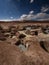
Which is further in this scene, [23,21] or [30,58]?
[23,21]

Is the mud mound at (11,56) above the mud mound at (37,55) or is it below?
above

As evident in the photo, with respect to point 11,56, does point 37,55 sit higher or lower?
lower

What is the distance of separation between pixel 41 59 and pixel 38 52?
1.07 ft

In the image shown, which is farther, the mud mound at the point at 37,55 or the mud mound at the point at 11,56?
the mud mound at the point at 37,55

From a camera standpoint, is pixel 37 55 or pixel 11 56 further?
pixel 37 55

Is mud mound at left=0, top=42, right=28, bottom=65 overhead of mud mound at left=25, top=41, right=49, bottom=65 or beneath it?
overhead

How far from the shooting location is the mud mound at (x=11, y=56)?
3088 mm

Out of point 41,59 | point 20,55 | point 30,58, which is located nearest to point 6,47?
point 20,55

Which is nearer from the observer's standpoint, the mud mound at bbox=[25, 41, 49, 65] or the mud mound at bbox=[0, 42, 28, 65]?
the mud mound at bbox=[0, 42, 28, 65]

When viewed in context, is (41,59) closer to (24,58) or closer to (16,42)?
(24,58)

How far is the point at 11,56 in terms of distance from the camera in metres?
3.28

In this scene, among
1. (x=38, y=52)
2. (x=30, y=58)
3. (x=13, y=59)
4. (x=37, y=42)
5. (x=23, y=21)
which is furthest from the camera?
(x=23, y=21)

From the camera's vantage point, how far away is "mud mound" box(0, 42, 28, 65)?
3.09 meters

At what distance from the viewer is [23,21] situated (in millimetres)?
7480
